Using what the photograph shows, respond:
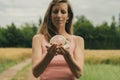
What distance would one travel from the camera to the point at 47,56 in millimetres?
3045

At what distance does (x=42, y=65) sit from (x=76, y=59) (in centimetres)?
28

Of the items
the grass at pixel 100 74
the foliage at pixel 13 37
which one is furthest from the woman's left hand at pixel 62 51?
the foliage at pixel 13 37

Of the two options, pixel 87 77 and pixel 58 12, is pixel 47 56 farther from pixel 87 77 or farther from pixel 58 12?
pixel 87 77

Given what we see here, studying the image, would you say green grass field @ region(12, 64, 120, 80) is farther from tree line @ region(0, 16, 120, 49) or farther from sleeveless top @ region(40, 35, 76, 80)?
tree line @ region(0, 16, 120, 49)

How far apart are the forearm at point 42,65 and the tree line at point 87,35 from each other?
73.8 m

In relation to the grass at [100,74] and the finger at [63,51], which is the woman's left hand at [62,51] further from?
the grass at [100,74]

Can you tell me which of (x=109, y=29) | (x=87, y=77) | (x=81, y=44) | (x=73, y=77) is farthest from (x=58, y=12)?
(x=109, y=29)

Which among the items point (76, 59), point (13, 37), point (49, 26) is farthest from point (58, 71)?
point (13, 37)

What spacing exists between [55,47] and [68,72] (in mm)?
297

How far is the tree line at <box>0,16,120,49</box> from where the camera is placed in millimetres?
82750

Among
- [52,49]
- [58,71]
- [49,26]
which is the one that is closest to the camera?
[52,49]

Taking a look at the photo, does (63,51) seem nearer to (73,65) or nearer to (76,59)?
(73,65)

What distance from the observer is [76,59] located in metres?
3.25

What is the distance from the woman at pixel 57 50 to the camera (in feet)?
10.1
